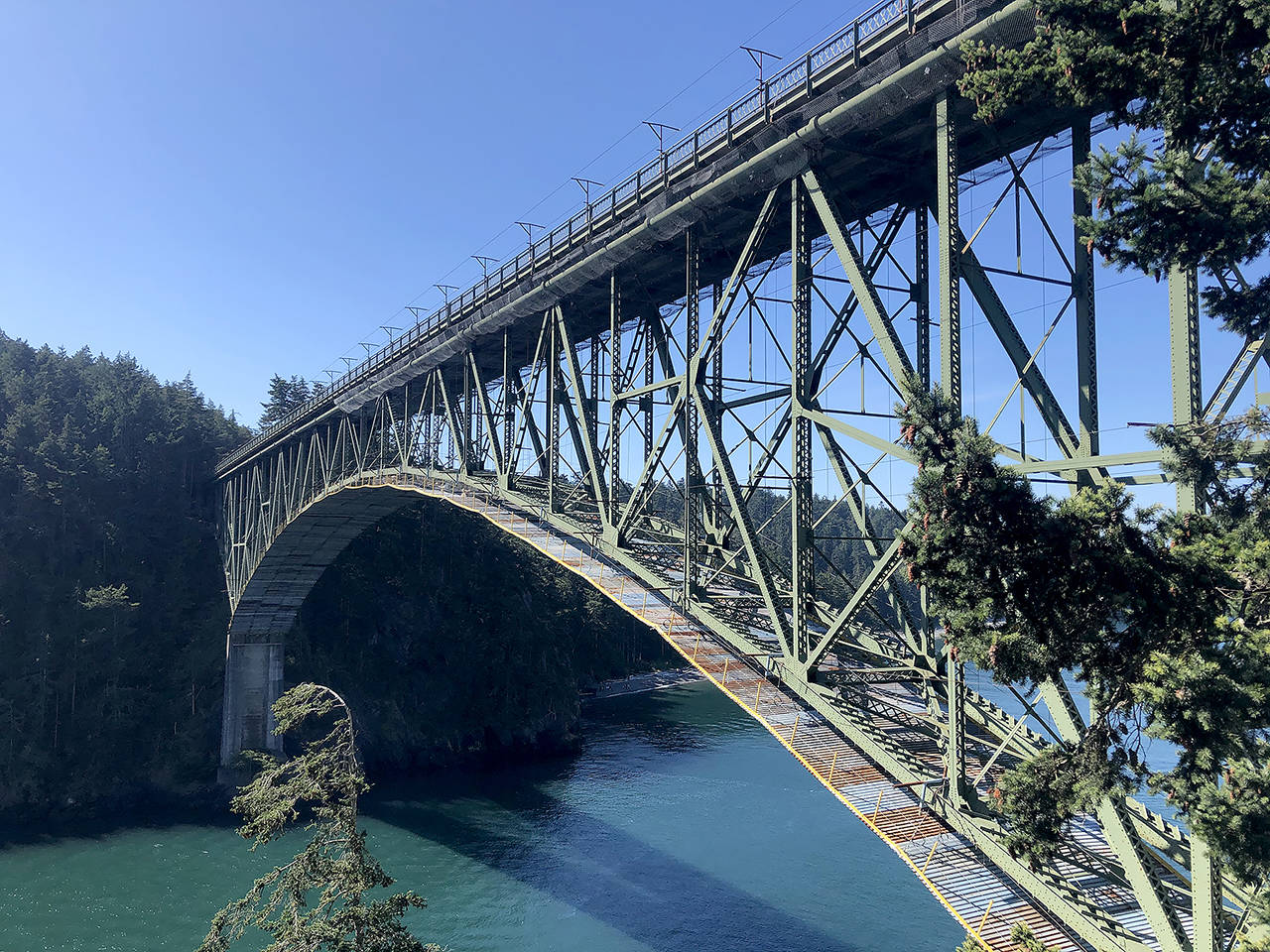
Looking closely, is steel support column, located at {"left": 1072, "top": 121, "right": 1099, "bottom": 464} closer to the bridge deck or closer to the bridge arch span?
the bridge deck

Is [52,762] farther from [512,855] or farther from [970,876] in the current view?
[970,876]

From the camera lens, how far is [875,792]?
46.4 feet

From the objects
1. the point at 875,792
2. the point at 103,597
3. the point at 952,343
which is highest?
the point at 103,597

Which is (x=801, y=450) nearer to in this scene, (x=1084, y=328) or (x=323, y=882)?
(x=1084, y=328)

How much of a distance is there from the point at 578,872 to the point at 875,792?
24102mm

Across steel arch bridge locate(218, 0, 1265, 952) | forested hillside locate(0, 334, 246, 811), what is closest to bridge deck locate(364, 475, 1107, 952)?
steel arch bridge locate(218, 0, 1265, 952)

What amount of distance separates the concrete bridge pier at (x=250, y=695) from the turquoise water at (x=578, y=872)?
8.68m

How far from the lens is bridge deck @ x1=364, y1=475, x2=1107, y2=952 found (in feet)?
38.3

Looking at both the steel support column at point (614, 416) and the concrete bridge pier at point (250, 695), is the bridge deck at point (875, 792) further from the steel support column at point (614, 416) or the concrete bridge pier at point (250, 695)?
the concrete bridge pier at point (250, 695)

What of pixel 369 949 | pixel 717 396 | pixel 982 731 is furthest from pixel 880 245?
pixel 369 949

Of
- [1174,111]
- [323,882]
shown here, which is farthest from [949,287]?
[323,882]

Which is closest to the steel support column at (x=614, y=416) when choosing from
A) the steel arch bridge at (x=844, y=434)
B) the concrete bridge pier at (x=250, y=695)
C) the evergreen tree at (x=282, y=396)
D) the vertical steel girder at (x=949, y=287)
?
the steel arch bridge at (x=844, y=434)

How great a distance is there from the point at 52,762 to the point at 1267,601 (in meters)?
55.3

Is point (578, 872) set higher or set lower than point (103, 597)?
lower
